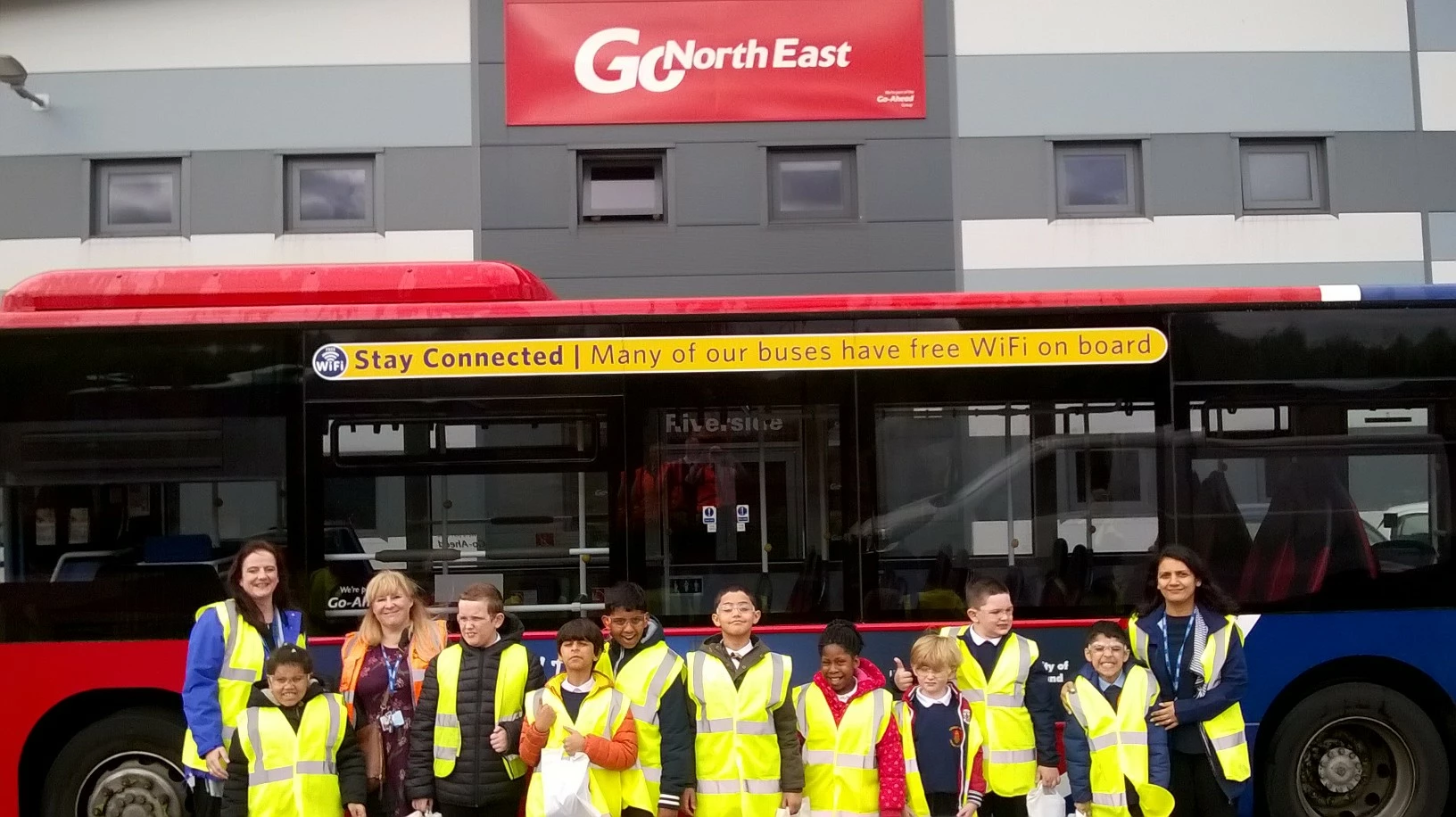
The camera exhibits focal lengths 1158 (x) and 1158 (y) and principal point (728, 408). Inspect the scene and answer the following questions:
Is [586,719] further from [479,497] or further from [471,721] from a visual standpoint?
[479,497]

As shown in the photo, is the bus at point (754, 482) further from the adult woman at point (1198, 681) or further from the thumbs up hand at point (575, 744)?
the thumbs up hand at point (575, 744)

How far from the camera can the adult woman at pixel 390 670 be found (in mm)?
4789

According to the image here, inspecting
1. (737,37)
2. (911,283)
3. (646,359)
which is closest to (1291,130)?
(911,283)

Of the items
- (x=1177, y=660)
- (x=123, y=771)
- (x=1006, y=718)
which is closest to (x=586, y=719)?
(x=1006, y=718)

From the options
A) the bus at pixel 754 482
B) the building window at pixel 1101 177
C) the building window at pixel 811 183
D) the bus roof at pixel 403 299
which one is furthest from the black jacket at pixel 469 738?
the building window at pixel 1101 177

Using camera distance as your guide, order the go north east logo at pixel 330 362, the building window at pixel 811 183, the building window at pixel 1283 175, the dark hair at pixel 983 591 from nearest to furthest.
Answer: the dark hair at pixel 983 591, the go north east logo at pixel 330 362, the building window at pixel 811 183, the building window at pixel 1283 175

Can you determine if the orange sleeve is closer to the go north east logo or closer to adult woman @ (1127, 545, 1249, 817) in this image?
adult woman @ (1127, 545, 1249, 817)

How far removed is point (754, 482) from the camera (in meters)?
6.02

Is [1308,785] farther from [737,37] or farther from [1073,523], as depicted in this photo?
[737,37]

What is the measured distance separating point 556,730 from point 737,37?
9678 millimetres

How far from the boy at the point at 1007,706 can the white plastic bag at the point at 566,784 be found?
5.45 ft

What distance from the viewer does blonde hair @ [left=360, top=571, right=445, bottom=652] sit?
4785 mm

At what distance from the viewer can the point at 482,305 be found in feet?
20.1

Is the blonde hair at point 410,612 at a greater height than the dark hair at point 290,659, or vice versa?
the blonde hair at point 410,612
